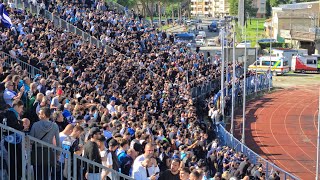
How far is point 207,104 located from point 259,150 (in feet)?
12.6

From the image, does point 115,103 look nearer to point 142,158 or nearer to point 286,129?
point 142,158

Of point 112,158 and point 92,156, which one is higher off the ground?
point 92,156

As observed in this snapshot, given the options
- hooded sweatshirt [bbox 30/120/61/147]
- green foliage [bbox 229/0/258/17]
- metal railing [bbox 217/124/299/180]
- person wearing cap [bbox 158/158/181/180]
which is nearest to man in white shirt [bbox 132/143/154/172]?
person wearing cap [bbox 158/158/181/180]

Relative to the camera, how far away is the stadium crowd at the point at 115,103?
9906 millimetres

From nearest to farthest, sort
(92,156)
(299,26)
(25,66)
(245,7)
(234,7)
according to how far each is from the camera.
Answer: (92,156), (25,66), (299,26), (234,7), (245,7)

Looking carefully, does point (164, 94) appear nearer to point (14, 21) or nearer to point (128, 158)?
point (14, 21)

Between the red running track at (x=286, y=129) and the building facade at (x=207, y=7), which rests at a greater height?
the red running track at (x=286, y=129)

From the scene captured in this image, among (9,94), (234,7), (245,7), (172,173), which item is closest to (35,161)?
(172,173)

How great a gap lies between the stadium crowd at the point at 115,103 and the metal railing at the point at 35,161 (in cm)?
4

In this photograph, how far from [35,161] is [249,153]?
52.6 ft

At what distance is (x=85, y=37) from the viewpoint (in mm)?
34438

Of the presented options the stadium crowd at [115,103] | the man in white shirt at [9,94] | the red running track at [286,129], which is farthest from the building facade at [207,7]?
the man in white shirt at [9,94]

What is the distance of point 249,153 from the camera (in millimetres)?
23906

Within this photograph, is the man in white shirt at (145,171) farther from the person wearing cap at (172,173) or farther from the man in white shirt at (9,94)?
the man in white shirt at (9,94)
